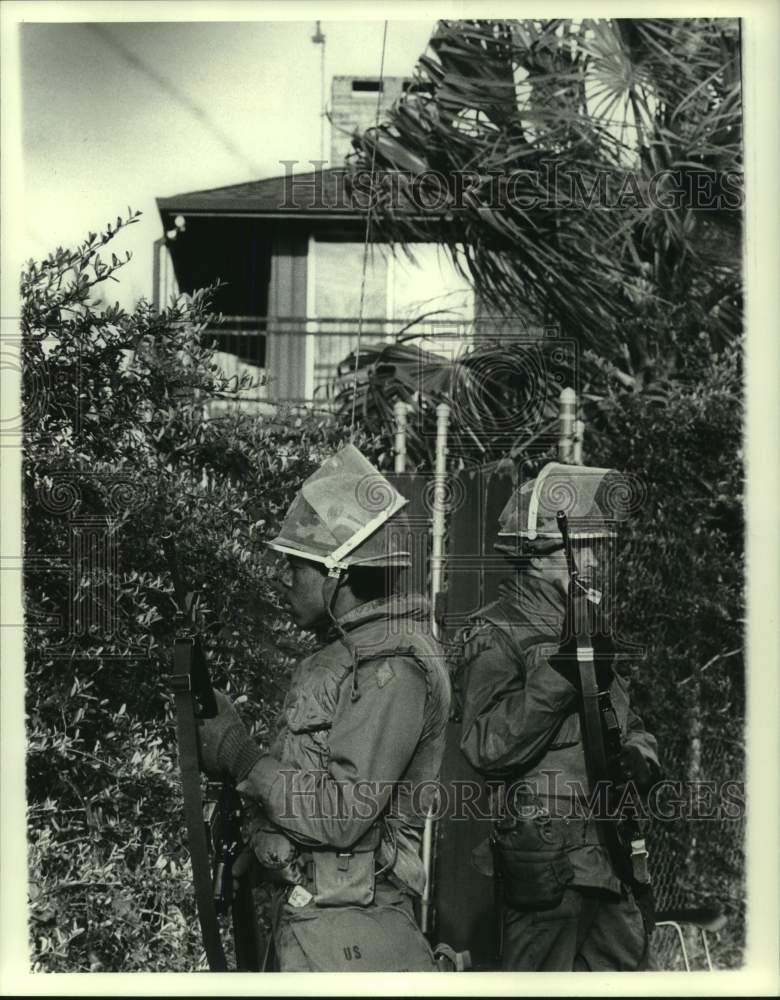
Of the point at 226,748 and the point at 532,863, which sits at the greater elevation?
the point at 226,748

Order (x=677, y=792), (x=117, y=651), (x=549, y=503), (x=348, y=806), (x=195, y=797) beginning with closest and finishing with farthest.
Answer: (x=348, y=806) < (x=195, y=797) < (x=549, y=503) < (x=117, y=651) < (x=677, y=792)

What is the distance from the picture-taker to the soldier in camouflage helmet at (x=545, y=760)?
445cm

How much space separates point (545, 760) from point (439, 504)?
4.85 ft

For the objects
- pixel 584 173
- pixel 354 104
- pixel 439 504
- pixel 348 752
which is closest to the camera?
pixel 348 752

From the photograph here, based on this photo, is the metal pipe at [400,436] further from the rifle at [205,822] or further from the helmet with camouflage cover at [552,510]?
the rifle at [205,822]

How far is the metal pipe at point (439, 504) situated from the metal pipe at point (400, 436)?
0.47 ft

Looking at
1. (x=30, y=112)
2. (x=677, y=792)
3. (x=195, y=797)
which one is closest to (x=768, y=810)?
(x=677, y=792)

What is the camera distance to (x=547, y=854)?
181 inches

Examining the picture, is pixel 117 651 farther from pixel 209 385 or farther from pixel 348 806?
pixel 348 806

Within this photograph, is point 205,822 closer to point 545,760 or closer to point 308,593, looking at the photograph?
point 308,593

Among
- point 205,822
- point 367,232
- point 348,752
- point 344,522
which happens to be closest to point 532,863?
point 348,752

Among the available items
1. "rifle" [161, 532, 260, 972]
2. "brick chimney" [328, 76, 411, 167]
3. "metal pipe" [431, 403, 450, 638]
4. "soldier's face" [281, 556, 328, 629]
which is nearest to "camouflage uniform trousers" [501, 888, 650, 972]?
"rifle" [161, 532, 260, 972]

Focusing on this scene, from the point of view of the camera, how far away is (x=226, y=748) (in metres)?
4.37

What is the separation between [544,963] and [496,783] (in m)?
0.68
